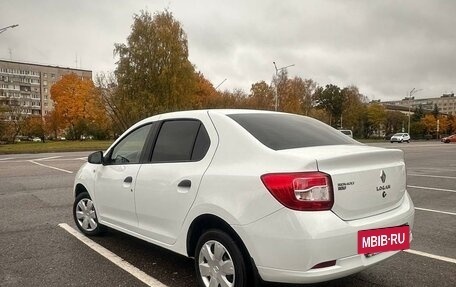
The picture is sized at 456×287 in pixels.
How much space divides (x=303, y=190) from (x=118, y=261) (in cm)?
254

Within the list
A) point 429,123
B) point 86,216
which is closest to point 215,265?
point 86,216

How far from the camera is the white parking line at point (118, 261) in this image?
3.85 m

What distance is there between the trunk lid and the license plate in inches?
5.8

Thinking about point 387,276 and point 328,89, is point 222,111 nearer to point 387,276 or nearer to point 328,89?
point 387,276

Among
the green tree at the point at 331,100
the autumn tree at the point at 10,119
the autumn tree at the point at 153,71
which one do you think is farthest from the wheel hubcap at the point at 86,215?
the green tree at the point at 331,100

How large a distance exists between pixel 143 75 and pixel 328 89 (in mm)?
66229

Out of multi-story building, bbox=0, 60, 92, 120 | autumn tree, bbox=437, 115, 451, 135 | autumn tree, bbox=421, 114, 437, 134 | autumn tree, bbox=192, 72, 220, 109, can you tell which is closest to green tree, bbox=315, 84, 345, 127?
autumn tree, bbox=421, 114, 437, 134

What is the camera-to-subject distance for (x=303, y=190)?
2848 mm

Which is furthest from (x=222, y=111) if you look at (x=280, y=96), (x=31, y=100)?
(x=31, y=100)

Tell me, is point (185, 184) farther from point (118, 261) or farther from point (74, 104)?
point (74, 104)

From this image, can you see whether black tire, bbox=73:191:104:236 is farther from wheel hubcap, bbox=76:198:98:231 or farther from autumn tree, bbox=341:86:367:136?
autumn tree, bbox=341:86:367:136

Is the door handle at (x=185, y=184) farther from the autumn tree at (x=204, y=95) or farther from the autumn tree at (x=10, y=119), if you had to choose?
the autumn tree at (x=10, y=119)

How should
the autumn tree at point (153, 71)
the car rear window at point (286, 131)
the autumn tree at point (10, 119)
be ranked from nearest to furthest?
the car rear window at point (286, 131), the autumn tree at point (153, 71), the autumn tree at point (10, 119)

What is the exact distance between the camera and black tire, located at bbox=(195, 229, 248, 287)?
307 cm
